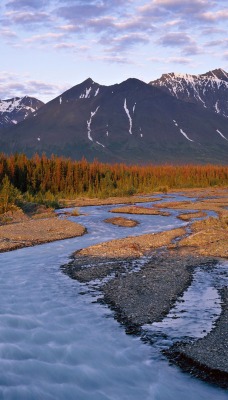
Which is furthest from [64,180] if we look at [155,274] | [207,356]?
[207,356]

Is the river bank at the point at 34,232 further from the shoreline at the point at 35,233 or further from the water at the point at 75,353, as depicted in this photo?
the water at the point at 75,353

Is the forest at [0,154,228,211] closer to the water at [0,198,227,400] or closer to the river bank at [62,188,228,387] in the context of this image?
the river bank at [62,188,228,387]

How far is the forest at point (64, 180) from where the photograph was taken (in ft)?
129

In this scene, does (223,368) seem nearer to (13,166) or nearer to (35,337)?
(35,337)

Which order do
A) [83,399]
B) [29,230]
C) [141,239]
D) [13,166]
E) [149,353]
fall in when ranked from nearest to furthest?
[83,399] → [149,353] → [141,239] → [29,230] → [13,166]

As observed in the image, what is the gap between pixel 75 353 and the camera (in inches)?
310

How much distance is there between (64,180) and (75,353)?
42.5m

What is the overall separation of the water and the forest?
62.6 feet

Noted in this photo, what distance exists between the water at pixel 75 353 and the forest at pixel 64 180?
19.1 meters

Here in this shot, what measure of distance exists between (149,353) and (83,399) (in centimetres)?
157

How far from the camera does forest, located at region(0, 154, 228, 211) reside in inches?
1551

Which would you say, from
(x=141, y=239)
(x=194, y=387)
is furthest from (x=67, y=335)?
(x=141, y=239)

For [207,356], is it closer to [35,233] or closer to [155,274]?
[155,274]

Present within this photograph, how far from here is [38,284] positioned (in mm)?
12086
